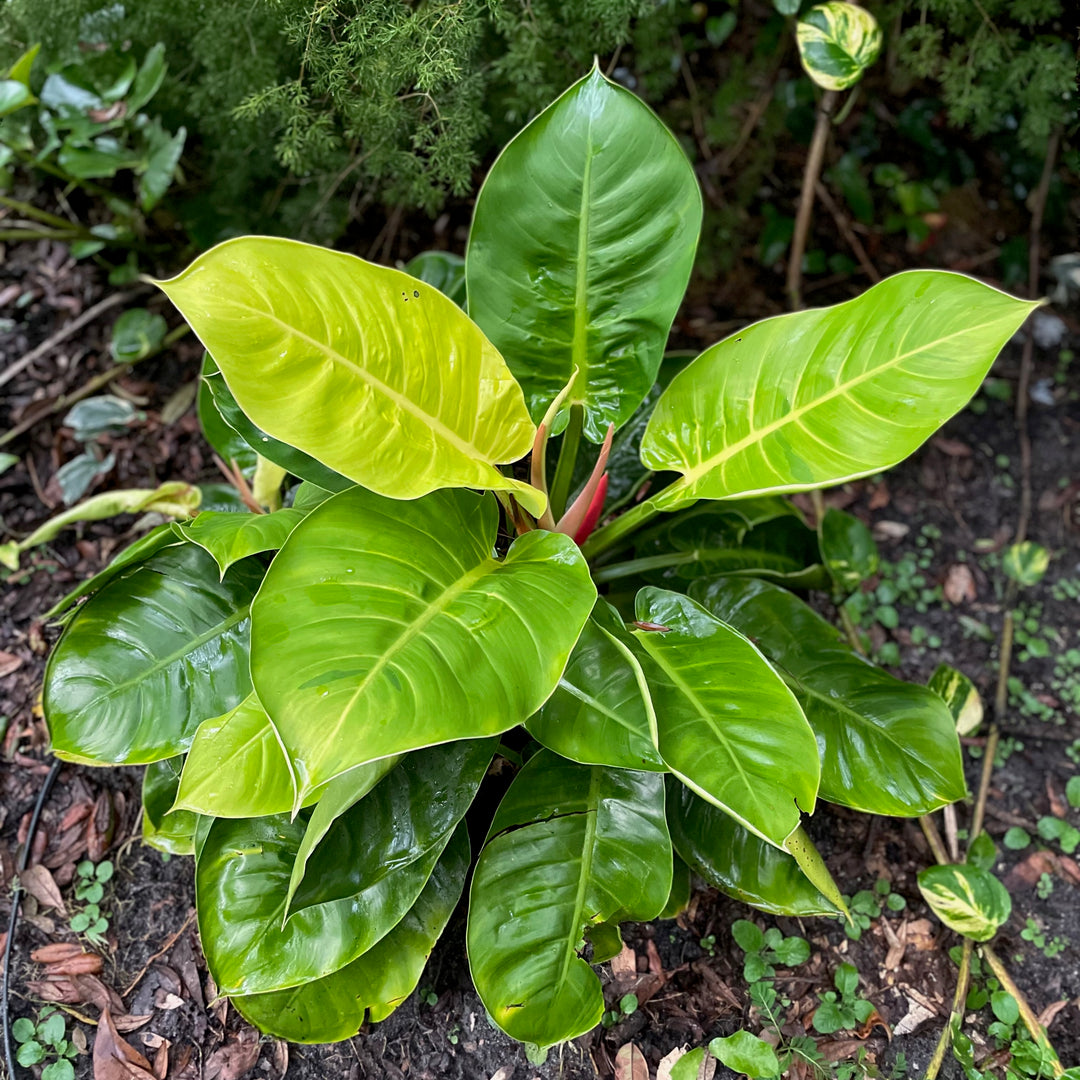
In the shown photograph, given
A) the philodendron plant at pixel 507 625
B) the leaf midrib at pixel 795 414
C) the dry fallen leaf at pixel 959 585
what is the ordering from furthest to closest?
1. the dry fallen leaf at pixel 959 585
2. the leaf midrib at pixel 795 414
3. the philodendron plant at pixel 507 625

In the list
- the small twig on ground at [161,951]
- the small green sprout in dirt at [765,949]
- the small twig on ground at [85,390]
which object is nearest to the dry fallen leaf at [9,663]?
the small twig on ground at [85,390]

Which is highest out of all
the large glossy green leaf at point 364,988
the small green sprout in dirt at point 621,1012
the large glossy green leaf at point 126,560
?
the large glossy green leaf at point 126,560

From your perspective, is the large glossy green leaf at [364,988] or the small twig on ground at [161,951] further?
the small twig on ground at [161,951]

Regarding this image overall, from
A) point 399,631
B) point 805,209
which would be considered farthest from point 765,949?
point 805,209

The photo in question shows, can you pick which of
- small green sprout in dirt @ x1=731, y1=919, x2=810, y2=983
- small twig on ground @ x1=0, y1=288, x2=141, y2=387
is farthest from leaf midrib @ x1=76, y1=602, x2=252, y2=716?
small twig on ground @ x1=0, y1=288, x2=141, y2=387

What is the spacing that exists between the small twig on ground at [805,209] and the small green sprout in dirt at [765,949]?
1576mm

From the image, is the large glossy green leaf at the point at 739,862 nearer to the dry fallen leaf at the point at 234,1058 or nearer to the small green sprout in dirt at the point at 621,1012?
the small green sprout in dirt at the point at 621,1012

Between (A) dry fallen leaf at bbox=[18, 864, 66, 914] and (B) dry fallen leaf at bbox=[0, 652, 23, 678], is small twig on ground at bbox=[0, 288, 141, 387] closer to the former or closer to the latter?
(B) dry fallen leaf at bbox=[0, 652, 23, 678]

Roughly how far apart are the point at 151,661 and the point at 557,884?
2.34 feet

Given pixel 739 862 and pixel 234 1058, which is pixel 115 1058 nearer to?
pixel 234 1058

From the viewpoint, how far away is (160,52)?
1.86 metres

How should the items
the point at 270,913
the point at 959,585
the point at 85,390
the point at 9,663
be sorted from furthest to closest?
the point at 85,390
the point at 959,585
the point at 9,663
the point at 270,913

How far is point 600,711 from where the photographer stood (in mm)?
1234

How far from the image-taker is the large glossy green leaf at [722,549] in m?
1.64
